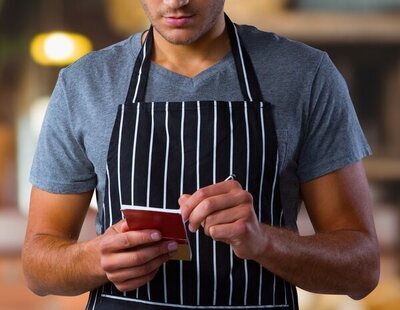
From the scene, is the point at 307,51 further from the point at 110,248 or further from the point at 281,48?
the point at 110,248

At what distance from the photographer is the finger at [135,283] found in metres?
1.78

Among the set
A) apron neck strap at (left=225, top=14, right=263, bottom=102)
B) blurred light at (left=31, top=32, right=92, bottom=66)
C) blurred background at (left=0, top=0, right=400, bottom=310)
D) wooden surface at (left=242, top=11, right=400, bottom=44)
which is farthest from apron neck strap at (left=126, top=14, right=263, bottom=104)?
blurred light at (left=31, top=32, right=92, bottom=66)

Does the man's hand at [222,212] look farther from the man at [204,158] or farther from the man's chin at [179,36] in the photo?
the man's chin at [179,36]

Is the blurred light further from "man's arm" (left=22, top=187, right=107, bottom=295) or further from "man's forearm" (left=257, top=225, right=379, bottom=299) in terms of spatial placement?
"man's forearm" (left=257, top=225, right=379, bottom=299)

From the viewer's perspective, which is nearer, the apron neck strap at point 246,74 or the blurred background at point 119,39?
the apron neck strap at point 246,74

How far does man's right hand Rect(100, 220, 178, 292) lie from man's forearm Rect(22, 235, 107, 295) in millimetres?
69

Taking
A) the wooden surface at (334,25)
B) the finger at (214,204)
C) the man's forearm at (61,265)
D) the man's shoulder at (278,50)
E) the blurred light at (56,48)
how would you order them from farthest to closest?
1. the blurred light at (56,48)
2. the wooden surface at (334,25)
3. the man's shoulder at (278,50)
4. the man's forearm at (61,265)
5. the finger at (214,204)

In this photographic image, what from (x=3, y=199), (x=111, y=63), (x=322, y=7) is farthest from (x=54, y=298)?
(x=111, y=63)

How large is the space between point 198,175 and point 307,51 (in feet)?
1.02

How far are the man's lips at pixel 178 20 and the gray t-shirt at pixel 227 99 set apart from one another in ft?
0.42

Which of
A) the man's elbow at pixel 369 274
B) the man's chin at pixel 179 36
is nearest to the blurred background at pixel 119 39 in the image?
the man's elbow at pixel 369 274

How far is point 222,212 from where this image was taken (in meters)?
1.67

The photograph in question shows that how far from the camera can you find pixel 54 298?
6.53 meters

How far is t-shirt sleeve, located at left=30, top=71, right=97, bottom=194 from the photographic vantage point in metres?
2.00
